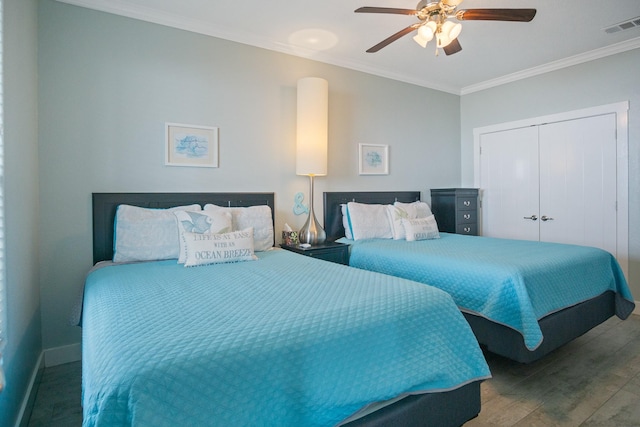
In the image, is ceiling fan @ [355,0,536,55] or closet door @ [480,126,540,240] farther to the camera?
closet door @ [480,126,540,240]

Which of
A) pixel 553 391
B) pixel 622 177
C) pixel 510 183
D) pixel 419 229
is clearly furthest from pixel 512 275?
pixel 510 183

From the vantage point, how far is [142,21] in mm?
2812

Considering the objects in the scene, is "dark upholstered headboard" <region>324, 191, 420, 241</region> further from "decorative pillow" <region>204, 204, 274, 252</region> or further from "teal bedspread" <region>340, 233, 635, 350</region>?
"decorative pillow" <region>204, 204, 274, 252</region>

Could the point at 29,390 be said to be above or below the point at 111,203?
below

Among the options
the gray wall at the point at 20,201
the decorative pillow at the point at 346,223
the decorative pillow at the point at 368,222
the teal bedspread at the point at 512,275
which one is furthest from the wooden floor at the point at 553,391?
the decorative pillow at the point at 346,223

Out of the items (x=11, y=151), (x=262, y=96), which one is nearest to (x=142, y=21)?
(x=262, y=96)

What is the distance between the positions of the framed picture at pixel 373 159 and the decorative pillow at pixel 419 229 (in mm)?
831

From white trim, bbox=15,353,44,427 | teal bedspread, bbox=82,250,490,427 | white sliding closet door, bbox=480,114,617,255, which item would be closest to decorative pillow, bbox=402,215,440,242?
white sliding closet door, bbox=480,114,617,255

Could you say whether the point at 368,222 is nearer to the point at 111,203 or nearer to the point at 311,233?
the point at 311,233

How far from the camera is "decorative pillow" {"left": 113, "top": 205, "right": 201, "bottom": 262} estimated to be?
8.21 ft

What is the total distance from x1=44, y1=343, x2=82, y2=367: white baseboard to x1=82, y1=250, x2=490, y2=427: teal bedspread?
1003mm

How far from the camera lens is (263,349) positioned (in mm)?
1158

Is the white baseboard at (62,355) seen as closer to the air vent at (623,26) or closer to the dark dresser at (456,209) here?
the dark dresser at (456,209)

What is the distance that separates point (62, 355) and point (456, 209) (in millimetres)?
4122
